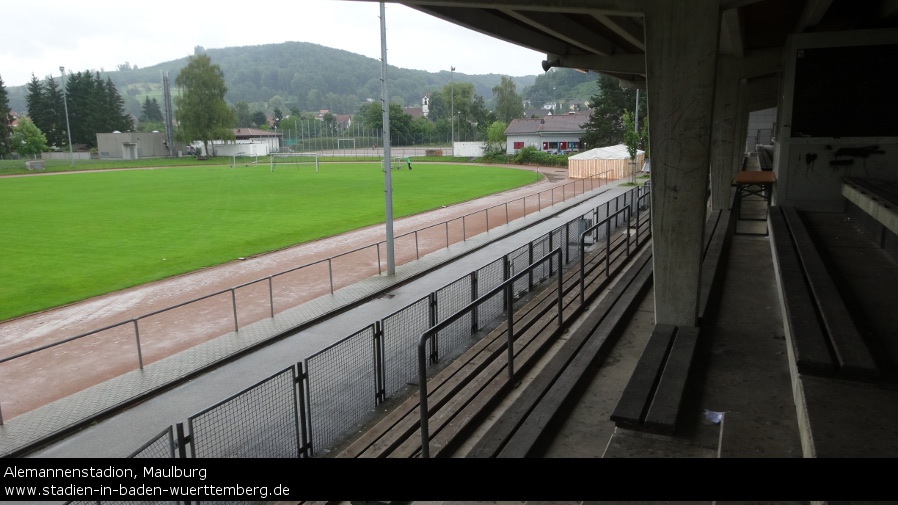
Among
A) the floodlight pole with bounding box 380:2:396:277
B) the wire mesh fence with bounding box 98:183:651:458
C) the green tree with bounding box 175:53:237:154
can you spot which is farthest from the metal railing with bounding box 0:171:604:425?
the green tree with bounding box 175:53:237:154

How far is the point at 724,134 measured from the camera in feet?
52.0

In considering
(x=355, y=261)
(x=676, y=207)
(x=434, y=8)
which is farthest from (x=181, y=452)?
(x=355, y=261)

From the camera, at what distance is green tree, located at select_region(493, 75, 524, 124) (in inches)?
5536

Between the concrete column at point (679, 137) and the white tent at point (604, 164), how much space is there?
44593 millimetres

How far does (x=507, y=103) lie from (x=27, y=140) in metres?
95.1

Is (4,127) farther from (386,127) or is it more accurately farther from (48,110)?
(386,127)

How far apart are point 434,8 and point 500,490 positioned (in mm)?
8821

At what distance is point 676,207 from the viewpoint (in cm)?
665

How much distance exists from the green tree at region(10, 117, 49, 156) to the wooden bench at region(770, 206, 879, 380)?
99583mm

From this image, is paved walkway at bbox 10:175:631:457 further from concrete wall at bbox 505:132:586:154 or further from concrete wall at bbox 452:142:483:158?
concrete wall at bbox 452:142:483:158

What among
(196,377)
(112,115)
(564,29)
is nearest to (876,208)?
(564,29)

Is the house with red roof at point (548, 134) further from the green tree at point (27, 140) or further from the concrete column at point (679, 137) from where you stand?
the concrete column at point (679, 137)

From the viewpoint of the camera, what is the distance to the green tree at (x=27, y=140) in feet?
273

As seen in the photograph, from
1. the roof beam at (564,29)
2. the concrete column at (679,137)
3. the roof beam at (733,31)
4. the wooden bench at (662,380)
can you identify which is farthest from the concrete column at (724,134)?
the concrete column at (679,137)
